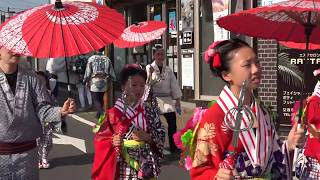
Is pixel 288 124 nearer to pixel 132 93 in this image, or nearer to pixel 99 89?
pixel 99 89

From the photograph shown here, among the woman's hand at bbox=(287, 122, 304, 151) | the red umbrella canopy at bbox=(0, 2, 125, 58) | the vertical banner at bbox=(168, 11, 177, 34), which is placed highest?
the vertical banner at bbox=(168, 11, 177, 34)

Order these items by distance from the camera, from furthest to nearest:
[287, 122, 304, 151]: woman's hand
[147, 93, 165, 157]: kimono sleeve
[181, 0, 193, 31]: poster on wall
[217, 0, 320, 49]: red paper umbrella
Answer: [181, 0, 193, 31]: poster on wall
[147, 93, 165, 157]: kimono sleeve
[217, 0, 320, 49]: red paper umbrella
[287, 122, 304, 151]: woman's hand

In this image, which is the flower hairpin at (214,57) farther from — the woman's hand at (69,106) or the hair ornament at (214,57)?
the woman's hand at (69,106)

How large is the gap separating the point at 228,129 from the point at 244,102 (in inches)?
8.0

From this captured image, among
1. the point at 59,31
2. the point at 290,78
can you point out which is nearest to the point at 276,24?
the point at 59,31

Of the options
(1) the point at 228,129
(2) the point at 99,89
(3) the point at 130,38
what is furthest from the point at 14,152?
(2) the point at 99,89

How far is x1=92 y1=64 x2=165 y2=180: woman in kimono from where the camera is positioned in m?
4.05

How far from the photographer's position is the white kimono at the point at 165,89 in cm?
808

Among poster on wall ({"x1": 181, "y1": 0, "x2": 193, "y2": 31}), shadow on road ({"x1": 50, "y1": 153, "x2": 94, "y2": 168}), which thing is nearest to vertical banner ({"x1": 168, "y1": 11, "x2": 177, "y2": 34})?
poster on wall ({"x1": 181, "y1": 0, "x2": 193, "y2": 31})

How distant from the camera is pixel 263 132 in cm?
275

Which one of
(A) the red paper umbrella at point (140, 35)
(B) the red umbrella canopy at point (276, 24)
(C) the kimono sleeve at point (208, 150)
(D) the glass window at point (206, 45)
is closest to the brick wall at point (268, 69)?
(A) the red paper umbrella at point (140, 35)

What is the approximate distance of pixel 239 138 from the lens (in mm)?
2678

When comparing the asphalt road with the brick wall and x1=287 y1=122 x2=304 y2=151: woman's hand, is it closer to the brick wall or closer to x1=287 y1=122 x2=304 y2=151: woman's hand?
the brick wall

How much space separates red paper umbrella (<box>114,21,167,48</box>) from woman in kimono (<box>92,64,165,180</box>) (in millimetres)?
2930
